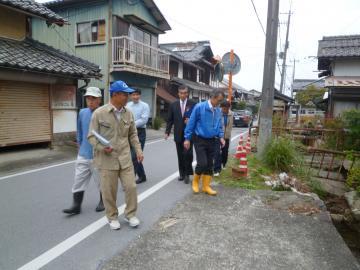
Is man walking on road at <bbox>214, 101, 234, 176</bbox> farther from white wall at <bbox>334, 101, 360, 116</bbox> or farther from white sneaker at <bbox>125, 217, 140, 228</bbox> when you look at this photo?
white wall at <bbox>334, 101, 360, 116</bbox>

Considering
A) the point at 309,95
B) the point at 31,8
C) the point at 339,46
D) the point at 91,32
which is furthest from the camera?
the point at 309,95

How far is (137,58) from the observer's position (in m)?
17.8

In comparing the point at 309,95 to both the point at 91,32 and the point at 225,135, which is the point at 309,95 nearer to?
the point at 91,32

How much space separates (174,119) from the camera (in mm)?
6352

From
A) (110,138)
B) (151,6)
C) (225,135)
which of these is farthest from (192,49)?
(110,138)

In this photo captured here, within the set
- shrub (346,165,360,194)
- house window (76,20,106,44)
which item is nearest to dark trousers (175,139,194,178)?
shrub (346,165,360,194)

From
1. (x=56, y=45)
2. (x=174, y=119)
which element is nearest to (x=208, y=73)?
(x=56, y=45)

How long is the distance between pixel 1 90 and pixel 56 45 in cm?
996

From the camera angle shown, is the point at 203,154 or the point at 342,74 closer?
the point at 203,154

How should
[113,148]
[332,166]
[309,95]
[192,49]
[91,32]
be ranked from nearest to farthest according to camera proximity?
1. [113,148]
2. [332,166]
3. [91,32]
4. [192,49]
5. [309,95]

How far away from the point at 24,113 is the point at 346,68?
1485 cm

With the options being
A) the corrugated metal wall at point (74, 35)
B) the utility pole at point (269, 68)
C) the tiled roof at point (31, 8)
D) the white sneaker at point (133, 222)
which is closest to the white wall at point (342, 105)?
the utility pole at point (269, 68)

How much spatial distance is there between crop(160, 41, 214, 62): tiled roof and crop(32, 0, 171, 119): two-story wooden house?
1105cm

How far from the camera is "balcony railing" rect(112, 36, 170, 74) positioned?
16.3 metres
